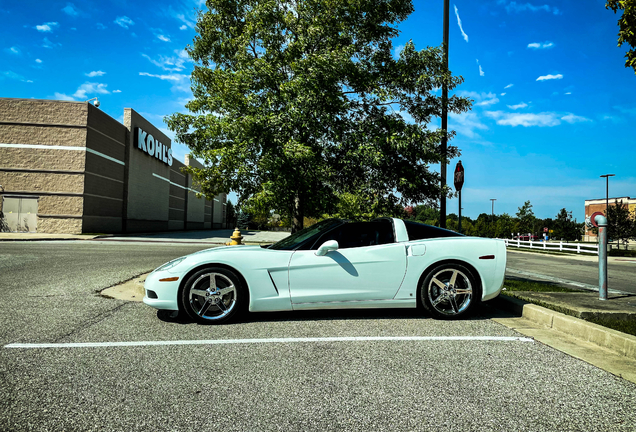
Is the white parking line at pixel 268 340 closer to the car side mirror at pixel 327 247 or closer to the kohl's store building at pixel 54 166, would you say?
the car side mirror at pixel 327 247

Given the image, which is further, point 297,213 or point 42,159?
point 42,159

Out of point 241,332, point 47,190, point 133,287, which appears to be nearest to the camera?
point 241,332

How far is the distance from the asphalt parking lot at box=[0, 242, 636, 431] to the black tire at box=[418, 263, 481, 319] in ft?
0.61

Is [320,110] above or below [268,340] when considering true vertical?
above

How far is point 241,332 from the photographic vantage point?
14.0 feet

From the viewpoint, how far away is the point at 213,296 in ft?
15.2

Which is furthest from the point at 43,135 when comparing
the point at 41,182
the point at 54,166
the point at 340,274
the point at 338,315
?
the point at 340,274

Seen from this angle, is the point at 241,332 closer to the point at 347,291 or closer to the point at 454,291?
the point at 347,291

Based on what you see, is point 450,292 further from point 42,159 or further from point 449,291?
point 42,159

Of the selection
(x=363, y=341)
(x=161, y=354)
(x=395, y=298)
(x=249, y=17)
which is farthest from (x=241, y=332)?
(x=249, y=17)

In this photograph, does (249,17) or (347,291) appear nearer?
(347,291)

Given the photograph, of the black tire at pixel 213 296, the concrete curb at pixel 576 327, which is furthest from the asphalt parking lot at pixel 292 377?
the concrete curb at pixel 576 327

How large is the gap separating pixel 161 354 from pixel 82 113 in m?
32.8

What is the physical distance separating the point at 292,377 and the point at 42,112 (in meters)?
35.1
